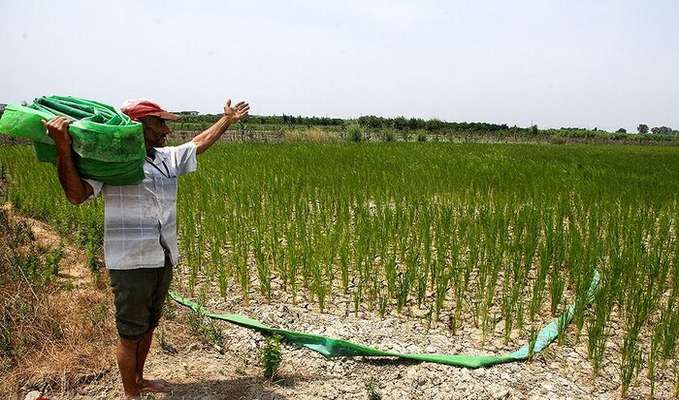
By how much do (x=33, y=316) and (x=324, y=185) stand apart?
4812mm

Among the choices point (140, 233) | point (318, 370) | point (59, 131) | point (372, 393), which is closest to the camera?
point (59, 131)

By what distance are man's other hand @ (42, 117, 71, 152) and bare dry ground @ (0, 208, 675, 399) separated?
1343 millimetres

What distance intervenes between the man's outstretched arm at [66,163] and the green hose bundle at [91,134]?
0.03m

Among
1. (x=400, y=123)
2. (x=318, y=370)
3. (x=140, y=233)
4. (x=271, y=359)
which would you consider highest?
(x=400, y=123)

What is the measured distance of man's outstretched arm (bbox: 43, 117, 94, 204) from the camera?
1.86m

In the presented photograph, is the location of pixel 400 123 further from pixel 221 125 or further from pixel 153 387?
pixel 153 387

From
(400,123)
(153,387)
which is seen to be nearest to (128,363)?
(153,387)

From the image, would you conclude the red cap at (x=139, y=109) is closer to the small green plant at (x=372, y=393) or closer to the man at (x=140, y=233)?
the man at (x=140, y=233)

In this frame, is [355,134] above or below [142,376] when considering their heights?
above

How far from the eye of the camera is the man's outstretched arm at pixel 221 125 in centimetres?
260

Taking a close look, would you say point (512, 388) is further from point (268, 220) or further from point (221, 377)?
point (268, 220)

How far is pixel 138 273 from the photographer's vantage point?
220 cm

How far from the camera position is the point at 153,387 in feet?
8.17

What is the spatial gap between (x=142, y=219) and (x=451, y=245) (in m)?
2.99
